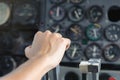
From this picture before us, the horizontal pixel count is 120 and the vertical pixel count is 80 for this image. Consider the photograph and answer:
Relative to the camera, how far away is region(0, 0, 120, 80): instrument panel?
5.85 feet

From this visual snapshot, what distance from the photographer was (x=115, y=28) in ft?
5.84

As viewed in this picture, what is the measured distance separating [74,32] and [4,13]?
492mm

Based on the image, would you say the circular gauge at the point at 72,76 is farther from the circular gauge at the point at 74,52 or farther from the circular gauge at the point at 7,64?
the circular gauge at the point at 7,64

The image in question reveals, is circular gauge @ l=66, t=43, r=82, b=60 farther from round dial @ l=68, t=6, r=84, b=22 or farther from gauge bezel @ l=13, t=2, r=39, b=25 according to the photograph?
gauge bezel @ l=13, t=2, r=39, b=25

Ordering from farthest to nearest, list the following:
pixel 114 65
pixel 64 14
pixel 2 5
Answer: pixel 2 5
pixel 64 14
pixel 114 65

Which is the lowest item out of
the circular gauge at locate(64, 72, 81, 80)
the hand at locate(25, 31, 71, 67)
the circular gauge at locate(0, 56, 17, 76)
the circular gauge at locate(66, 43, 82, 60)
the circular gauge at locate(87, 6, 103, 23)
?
the circular gauge at locate(64, 72, 81, 80)

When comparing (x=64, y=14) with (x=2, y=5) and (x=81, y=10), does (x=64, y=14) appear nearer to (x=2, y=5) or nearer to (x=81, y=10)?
(x=81, y=10)

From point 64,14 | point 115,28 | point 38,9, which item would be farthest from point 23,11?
point 115,28

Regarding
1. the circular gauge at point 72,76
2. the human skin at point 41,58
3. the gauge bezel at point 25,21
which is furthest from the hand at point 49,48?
the gauge bezel at point 25,21

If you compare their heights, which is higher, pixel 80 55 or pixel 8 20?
pixel 8 20

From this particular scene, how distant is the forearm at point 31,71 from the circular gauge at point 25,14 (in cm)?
148

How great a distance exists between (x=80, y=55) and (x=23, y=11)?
482 mm

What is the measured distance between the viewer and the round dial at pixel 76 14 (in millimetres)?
1841

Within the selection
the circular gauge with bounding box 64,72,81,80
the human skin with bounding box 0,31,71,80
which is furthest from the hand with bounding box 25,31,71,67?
the circular gauge with bounding box 64,72,81,80
